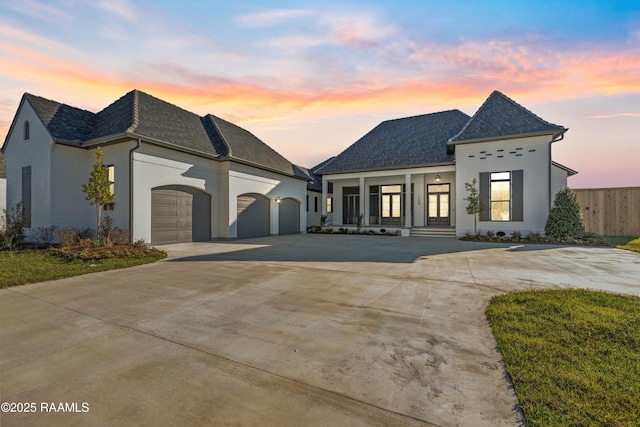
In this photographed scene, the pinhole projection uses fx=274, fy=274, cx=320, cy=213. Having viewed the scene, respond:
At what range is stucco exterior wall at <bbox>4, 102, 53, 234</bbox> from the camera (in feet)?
37.2

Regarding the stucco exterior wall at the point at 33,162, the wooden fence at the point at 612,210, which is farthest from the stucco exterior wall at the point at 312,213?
the wooden fence at the point at 612,210

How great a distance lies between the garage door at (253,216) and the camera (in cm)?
1478

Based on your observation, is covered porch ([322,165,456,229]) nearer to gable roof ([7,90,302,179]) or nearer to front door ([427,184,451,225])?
front door ([427,184,451,225])

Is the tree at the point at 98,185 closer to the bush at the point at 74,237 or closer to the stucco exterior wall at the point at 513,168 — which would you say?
the bush at the point at 74,237

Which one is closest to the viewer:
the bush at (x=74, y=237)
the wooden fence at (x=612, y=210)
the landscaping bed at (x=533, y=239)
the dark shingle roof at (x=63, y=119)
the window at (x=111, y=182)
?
the bush at (x=74, y=237)

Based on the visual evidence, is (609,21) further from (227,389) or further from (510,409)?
(227,389)

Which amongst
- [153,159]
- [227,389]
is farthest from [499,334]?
[153,159]

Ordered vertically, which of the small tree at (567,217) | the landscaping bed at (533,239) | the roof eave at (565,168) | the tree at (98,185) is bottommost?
the landscaping bed at (533,239)

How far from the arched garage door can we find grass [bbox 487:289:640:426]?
38.7ft

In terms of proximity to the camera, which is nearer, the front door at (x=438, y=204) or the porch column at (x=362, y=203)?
the front door at (x=438, y=204)

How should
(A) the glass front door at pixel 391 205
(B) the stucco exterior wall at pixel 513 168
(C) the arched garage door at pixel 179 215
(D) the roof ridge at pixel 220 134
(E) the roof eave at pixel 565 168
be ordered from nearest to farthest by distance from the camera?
(C) the arched garage door at pixel 179 215, (B) the stucco exterior wall at pixel 513 168, (D) the roof ridge at pixel 220 134, (E) the roof eave at pixel 565 168, (A) the glass front door at pixel 391 205

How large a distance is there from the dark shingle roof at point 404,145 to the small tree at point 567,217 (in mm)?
5547

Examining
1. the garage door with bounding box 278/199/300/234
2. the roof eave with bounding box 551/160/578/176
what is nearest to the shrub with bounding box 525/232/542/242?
the roof eave with bounding box 551/160/578/176

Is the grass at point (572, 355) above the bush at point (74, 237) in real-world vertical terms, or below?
below
